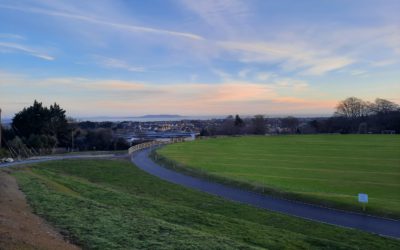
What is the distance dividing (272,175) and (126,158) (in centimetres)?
2206

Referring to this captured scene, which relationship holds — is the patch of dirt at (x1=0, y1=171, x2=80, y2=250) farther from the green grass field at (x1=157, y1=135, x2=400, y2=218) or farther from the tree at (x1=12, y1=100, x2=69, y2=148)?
the tree at (x1=12, y1=100, x2=69, y2=148)

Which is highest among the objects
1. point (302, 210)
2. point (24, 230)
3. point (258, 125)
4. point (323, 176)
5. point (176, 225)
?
point (258, 125)

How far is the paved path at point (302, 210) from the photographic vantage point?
61.1 feet

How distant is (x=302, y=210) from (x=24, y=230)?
1499 cm

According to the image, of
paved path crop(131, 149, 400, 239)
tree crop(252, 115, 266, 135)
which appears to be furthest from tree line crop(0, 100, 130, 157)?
tree crop(252, 115, 266, 135)

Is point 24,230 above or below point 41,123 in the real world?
below

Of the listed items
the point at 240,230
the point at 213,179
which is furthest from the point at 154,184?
the point at 240,230

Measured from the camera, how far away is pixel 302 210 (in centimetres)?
2194

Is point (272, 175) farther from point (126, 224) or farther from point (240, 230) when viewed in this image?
point (126, 224)

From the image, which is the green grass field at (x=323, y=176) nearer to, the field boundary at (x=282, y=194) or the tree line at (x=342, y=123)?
the field boundary at (x=282, y=194)

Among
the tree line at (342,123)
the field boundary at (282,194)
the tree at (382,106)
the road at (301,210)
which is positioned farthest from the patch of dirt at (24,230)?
the tree at (382,106)

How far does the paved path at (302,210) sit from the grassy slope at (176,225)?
128 centimetres

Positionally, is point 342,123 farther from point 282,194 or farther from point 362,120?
point 282,194

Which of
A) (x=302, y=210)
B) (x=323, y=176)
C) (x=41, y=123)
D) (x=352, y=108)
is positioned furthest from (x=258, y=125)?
(x=302, y=210)
